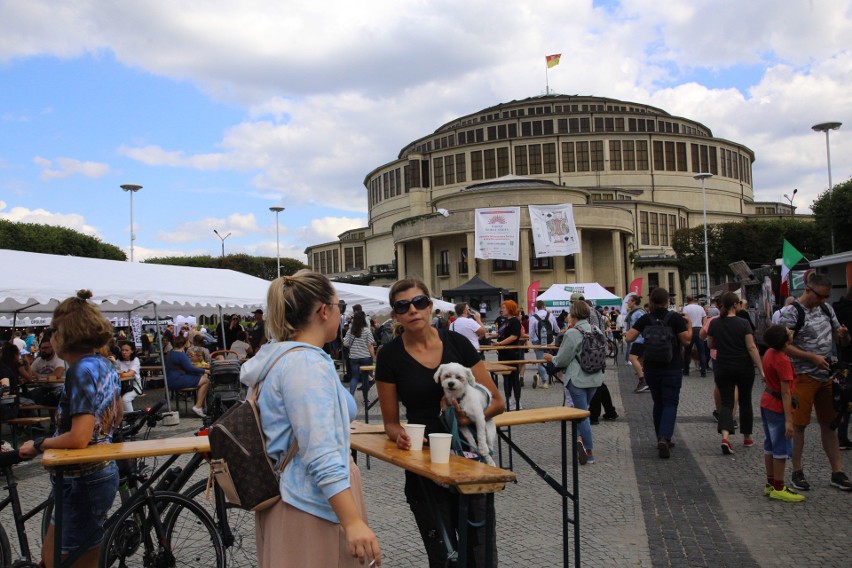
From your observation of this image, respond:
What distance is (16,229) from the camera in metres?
55.9

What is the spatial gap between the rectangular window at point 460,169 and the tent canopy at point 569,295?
43.9 meters

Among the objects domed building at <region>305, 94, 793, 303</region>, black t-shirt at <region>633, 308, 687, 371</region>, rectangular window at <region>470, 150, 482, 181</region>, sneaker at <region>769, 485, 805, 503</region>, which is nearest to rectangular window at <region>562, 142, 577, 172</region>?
domed building at <region>305, 94, 793, 303</region>

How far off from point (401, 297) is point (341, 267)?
81347mm

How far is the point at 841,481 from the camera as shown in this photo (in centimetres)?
630

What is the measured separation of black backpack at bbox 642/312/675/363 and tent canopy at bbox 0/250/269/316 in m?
Answer: 8.32

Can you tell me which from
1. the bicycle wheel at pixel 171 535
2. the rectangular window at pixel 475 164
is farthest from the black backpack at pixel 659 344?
the rectangular window at pixel 475 164

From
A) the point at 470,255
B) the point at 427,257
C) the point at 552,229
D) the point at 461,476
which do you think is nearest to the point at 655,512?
the point at 461,476

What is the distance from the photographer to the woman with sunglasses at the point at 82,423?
3541 mm

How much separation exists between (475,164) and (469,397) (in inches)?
2735

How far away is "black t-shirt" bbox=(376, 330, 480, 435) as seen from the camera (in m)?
3.55

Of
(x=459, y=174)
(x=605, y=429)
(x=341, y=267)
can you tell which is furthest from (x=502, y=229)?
(x=341, y=267)

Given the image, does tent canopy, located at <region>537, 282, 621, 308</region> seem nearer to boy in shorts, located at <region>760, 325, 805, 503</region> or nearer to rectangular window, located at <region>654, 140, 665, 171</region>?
boy in shorts, located at <region>760, 325, 805, 503</region>

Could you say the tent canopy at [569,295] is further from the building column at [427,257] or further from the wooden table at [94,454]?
the building column at [427,257]

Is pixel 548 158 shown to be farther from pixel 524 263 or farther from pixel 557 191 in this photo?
pixel 524 263
